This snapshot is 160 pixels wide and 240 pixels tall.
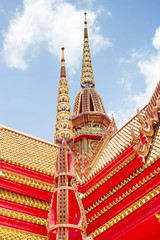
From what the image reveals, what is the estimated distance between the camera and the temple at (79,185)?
7102 millimetres

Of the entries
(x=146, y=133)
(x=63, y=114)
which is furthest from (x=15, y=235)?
(x=146, y=133)

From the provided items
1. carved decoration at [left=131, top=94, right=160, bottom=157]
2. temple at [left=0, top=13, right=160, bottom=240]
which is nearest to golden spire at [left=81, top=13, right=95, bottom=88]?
temple at [left=0, top=13, right=160, bottom=240]

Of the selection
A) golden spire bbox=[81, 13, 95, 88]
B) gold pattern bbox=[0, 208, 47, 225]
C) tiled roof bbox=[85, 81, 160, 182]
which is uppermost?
golden spire bbox=[81, 13, 95, 88]

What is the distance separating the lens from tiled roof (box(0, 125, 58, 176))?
10074mm

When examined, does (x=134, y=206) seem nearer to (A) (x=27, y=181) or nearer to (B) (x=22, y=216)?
(B) (x=22, y=216)

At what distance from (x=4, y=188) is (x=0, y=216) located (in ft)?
3.29

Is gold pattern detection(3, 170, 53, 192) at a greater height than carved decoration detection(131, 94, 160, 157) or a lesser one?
lesser

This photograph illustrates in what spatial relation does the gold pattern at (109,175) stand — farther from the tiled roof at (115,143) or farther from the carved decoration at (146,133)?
the tiled roof at (115,143)

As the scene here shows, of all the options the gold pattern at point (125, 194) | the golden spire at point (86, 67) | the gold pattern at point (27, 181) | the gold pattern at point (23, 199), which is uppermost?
→ the golden spire at point (86, 67)

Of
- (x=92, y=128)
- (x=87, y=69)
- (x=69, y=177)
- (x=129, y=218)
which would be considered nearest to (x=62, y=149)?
(x=69, y=177)

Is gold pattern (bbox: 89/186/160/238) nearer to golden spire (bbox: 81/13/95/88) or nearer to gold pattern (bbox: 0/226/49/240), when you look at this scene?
gold pattern (bbox: 0/226/49/240)

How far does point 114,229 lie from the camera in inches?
288

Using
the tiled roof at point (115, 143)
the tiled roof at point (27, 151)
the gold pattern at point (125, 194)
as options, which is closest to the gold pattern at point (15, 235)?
the gold pattern at point (125, 194)

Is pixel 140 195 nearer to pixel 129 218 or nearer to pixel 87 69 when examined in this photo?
pixel 129 218
